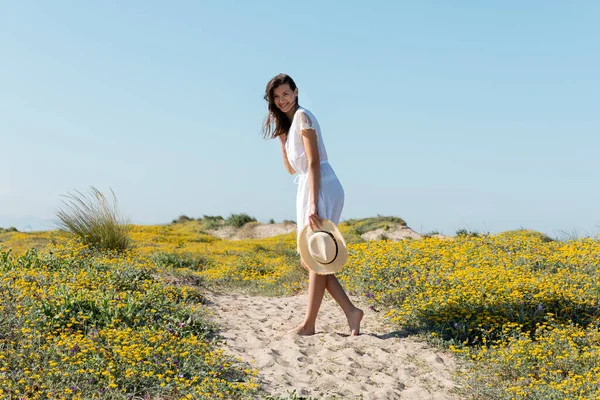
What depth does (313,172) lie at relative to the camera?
6145 millimetres

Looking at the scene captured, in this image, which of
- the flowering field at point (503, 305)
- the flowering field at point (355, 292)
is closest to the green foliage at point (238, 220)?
the flowering field at point (355, 292)

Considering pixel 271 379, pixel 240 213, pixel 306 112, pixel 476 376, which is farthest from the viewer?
pixel 240 213

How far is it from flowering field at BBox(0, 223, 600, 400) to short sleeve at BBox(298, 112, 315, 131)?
7.93ft

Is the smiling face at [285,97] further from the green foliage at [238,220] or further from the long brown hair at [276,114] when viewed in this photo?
the green foliage at [238,220]

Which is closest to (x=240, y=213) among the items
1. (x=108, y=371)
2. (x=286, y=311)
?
(x=286, y=311)

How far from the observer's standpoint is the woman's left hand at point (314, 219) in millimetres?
6164

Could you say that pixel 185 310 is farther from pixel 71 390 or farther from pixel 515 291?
pixel 515 291

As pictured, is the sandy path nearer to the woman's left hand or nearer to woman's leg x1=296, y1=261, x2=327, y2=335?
woman's leg x1=296, y1=261, x2=327, y2=335

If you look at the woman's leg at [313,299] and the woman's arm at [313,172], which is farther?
the woman's leg at [313,299]

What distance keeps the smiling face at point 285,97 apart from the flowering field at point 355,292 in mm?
2556

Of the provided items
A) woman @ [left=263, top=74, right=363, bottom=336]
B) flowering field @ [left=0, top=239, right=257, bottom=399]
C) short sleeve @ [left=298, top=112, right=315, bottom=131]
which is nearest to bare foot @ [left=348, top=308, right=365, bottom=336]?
woman @ [left=263, top=74, right=363, bottom=336]

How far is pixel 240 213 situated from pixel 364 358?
19.8 m

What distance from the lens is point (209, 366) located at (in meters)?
5.33

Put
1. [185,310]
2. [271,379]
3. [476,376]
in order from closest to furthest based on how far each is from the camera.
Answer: [271,379] < [476,376] < [185,310]
